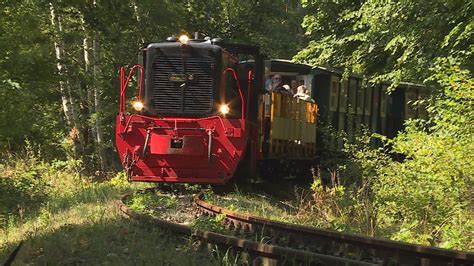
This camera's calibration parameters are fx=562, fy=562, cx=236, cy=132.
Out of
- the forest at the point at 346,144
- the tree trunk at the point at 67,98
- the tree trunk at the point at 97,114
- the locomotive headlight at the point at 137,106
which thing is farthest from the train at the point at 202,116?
the tree trunk at the point at 97,114

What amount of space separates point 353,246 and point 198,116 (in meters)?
5.53

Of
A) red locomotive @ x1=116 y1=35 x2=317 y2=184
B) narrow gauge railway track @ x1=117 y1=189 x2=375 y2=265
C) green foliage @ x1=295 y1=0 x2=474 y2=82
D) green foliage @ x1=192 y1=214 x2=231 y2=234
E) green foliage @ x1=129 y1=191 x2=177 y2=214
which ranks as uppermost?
green foliage @ x1=295 y1=0 x2=474 y2=82

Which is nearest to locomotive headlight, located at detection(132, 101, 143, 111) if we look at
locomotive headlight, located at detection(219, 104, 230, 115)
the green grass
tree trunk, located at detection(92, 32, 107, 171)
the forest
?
the forest

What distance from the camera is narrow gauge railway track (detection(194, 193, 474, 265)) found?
5.11 meters

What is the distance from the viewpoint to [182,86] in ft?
35.7

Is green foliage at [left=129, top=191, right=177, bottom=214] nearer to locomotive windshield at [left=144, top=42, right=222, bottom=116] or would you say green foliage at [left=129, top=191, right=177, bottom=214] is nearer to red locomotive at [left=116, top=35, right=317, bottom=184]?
red locomotive at [left=116, top=35, right=317, bottom=184]

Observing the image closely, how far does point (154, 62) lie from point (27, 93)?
2443 mm

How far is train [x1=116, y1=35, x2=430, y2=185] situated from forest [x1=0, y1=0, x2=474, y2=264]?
1.02 metres

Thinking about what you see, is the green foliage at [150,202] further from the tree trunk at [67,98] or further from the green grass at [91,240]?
the tree trunk at [67,98]

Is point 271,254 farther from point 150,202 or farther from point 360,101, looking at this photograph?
point 360,101

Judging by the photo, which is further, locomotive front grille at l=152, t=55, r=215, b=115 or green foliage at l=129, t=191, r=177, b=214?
locomotive front grille at l=152, t=55, r=215, b=115

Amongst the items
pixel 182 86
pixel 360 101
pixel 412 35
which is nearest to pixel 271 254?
pixel 182 86

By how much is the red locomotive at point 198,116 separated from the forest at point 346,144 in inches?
40.3

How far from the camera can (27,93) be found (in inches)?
414
